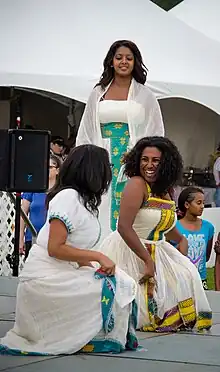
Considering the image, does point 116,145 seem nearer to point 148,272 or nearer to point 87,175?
point 148,272

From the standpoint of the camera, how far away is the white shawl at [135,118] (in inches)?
242

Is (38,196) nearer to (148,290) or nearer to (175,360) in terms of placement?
(148,290)

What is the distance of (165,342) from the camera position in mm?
4848

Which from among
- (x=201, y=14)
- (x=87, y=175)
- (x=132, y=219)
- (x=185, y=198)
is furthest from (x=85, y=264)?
(x=201, y=14)

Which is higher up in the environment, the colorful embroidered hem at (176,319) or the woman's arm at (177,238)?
the woman's arm at (177,238)

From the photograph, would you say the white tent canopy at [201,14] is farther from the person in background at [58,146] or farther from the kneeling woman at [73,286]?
the kneeling woman at [73,286]

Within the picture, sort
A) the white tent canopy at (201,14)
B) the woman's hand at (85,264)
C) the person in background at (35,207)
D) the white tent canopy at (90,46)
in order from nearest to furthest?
the woman's hand at (85,264) → the person in background at (35,207) → the white tent canopy at (90,46) → the white tent canopy at (201,14)

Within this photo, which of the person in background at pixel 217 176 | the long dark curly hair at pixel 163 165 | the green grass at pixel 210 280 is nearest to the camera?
the long dark curly hair at pixel 163 165

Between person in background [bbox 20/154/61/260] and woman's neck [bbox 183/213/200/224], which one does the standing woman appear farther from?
person in background [bbox 20/154/61/260]

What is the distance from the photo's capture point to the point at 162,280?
204 inches

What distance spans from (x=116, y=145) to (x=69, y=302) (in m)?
2.17

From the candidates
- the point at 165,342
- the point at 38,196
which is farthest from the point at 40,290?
the point at 38,196

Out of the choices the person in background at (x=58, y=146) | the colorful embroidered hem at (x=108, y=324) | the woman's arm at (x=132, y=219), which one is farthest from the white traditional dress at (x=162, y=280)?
the person in background at (x=58, y=146)

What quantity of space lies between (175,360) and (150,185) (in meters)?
1.26
